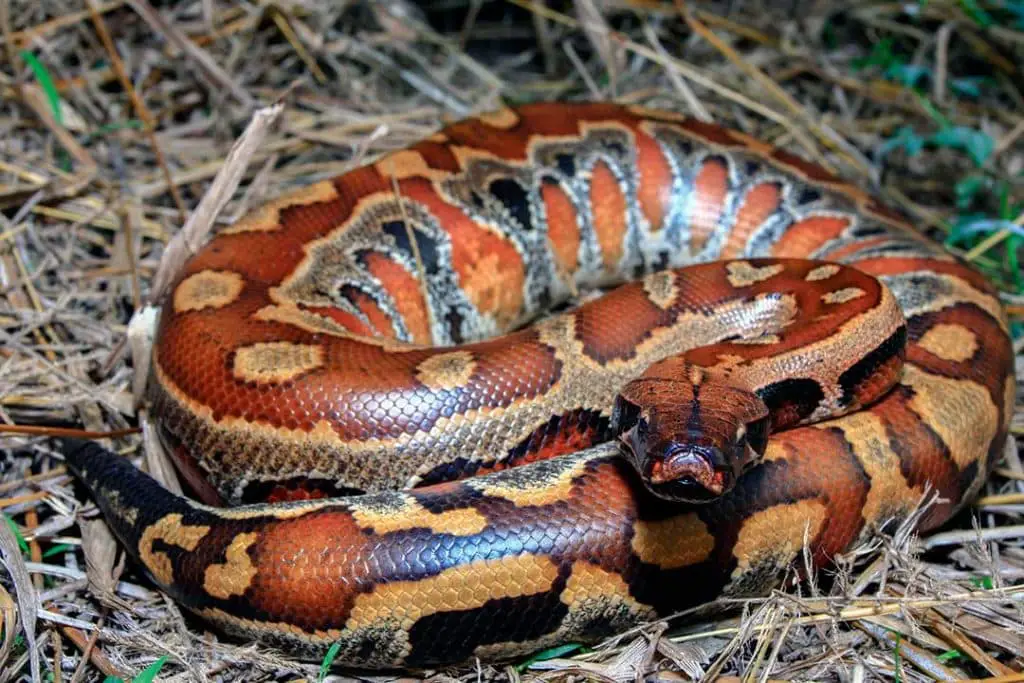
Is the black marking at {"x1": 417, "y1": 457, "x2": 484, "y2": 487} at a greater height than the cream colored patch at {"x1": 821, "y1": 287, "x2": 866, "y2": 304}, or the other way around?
the cream colored patch at {"x1": 821, "y1": 287, "x2": 866, "y2": 304}

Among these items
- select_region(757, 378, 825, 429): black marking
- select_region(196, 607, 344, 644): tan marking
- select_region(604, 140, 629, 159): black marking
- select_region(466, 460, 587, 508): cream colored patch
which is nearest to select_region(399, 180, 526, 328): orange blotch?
select_region(604, 140, 629, 159): black marking

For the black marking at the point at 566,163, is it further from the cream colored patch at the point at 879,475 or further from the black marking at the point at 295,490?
the black marking at the point at 295,490

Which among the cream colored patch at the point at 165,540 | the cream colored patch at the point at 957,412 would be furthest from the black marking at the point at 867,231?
the cream colored patch at the point at 165,540

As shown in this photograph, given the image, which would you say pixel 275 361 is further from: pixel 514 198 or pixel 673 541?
pixel 514 198

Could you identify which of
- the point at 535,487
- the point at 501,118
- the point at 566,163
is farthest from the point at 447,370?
the point at 501,118

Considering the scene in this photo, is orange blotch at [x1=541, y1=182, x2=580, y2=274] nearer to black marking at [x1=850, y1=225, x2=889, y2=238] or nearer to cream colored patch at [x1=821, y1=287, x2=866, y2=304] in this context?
black marking at [x1=850, y1=225, x2=889, y2=238]

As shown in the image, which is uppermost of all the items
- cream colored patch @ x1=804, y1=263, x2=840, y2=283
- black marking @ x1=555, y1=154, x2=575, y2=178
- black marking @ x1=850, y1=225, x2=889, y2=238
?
black marking @ x1=555, y1=154, x2=575, y2=178
